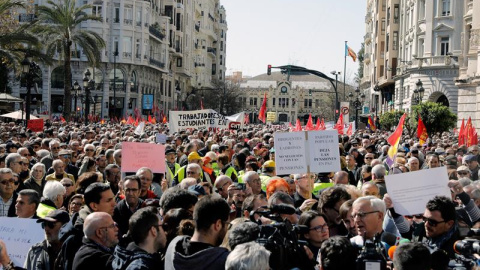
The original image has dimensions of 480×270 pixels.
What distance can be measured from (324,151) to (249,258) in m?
6.07

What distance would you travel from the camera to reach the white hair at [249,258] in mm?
4316

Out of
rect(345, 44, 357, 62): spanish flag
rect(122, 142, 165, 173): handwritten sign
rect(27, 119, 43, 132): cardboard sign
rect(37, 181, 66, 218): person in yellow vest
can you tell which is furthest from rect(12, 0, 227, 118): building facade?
rect(37, 181, 66, 218): person in yellow vest

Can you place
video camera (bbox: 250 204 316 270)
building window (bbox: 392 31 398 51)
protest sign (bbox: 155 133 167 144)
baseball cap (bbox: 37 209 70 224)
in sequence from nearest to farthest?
video camera (bbox: 250 204 316 270)
baseball cap (bbox: 37 209 70 224)
protest sign (bbox: 155 133 167 144)
building window (bbox: 392 31 398 51)

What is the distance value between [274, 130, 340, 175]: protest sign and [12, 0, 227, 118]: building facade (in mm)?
47198

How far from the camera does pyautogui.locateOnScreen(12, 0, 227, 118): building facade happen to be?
67312 millimetres

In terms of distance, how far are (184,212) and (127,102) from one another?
64.2m

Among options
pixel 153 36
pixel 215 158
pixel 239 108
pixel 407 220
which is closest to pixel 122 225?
pixel 407 220

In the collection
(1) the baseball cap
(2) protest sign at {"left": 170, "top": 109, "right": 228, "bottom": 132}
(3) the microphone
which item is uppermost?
(2) protest sign at {"left": 170, "top": 109, "right": 228, "bottom": 132}

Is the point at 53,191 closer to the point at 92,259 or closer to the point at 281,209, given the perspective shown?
the point at 92,259

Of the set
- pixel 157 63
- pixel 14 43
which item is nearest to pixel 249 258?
pixel 14 43

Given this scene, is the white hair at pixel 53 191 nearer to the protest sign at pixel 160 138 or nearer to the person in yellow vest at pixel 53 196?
the person in yellow vest at pixel 53 196

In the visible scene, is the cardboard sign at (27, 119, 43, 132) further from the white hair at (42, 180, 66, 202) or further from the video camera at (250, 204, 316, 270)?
the video camera at (250, 204, 316, 270)

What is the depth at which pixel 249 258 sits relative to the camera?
433 cm

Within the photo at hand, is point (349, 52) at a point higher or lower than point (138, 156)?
higher
